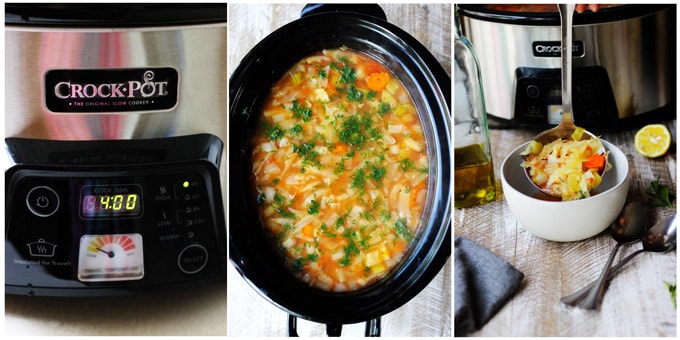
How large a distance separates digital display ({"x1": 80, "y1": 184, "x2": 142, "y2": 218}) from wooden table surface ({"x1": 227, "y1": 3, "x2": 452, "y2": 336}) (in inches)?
10.4

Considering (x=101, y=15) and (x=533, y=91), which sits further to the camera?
(x=533, y=91)

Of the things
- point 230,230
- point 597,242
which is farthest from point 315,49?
point 597,242

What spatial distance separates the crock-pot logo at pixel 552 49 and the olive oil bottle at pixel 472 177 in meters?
0.23

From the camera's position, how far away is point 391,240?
4.71 ft

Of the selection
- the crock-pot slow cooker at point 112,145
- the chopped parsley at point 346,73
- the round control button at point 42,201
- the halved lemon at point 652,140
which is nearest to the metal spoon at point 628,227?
the halved lemon at point 652,140

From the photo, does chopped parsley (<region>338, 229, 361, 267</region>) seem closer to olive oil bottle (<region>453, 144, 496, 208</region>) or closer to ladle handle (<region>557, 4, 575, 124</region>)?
olive oil bottle (<region>453, 144, 496, 208</region>)

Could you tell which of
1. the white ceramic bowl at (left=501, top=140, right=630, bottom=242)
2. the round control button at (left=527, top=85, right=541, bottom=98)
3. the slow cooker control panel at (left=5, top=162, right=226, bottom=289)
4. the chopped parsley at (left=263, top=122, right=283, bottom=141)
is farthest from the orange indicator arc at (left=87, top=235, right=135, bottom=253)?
the round control button at (left=527, top=85, right=541, bottom=98)

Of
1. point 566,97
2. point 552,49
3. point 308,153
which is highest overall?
point 552,49

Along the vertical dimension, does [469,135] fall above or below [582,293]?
above

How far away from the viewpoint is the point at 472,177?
149 cm

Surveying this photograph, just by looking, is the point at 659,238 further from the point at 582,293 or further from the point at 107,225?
the point at 107,225

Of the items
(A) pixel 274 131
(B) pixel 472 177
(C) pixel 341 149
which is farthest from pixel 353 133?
(B) pixel 472 177

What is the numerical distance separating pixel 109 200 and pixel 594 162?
1.00 m

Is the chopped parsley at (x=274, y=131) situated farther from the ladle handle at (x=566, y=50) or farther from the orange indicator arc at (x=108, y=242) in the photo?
the ladle handle at (x=566, y=50)
